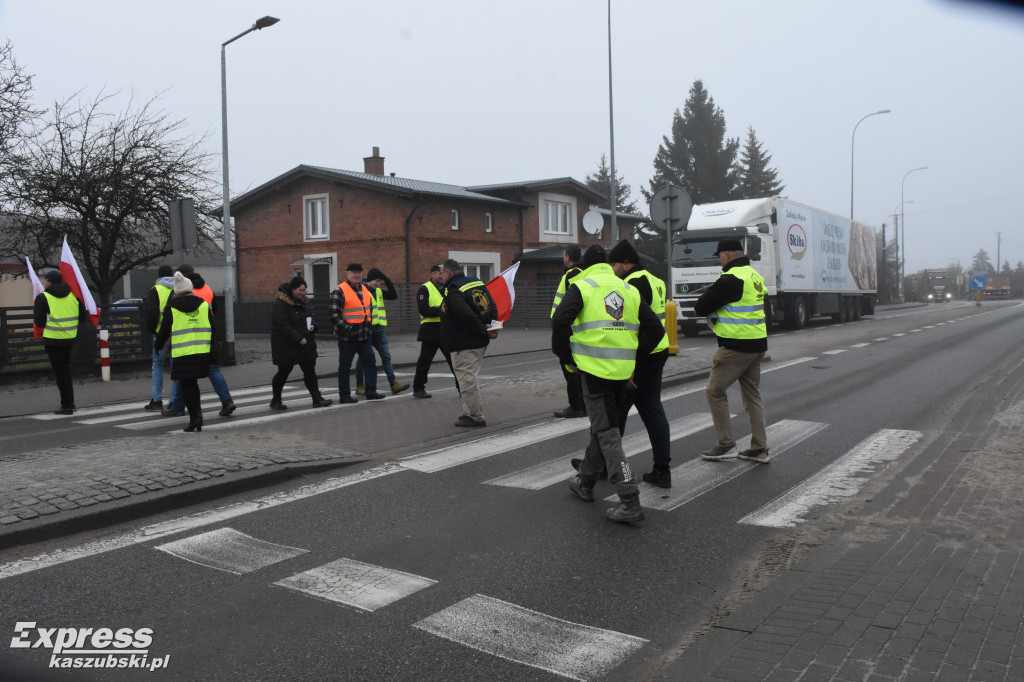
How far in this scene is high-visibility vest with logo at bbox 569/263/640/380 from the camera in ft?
19.2

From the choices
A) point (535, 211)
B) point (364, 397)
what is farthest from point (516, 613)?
point (535, 211)

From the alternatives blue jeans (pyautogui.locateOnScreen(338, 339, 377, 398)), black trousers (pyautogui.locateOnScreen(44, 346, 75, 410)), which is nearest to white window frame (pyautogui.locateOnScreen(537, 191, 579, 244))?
blue jeans (pyautogui.locateOnScreen(338, 339, 377, 398))

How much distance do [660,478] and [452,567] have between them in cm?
236

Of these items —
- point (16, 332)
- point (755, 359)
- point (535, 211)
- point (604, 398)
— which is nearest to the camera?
point (604, 398)

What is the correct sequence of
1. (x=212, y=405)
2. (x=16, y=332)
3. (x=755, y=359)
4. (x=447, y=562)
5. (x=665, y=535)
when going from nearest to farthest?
(x=447, y=562)
(x=665, y=535)
(x=755, y=359)
(x=212, y=405)
(x=16, y=332)

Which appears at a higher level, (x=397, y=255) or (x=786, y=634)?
(x=397, y=255)

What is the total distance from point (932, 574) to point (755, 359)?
3.15 metres

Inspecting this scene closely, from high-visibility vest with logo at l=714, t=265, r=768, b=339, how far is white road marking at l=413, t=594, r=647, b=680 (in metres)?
3.88

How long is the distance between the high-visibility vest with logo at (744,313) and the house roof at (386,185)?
78.3 feet

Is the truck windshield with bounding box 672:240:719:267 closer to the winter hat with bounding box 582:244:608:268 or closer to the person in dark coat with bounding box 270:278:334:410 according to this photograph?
the person in dark coat with bounding box 270:278:334:410

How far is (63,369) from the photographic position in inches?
441

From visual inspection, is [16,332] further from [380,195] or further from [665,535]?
[380,195]

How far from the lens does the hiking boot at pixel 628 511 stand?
563cm

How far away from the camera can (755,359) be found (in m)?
7.42
